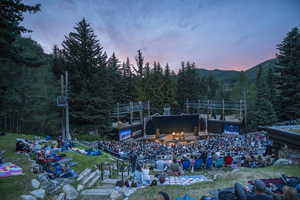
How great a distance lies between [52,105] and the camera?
76.0 ft

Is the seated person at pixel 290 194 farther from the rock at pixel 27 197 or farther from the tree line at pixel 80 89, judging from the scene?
the tree line at pixel 80 89

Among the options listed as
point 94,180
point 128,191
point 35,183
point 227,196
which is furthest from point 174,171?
point 35,183

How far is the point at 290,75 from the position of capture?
23.7m

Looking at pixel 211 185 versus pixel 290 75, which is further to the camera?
pixel 290 75

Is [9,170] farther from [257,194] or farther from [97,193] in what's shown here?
[257,194]

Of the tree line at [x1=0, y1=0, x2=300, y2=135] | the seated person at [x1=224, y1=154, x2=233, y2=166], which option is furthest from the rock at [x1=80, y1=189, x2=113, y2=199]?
the tree line at [x1=0, y1=0, x2=300, y2=135]

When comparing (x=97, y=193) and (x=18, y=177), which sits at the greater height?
(x=18, y=177)

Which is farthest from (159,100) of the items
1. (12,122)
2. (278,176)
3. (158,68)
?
(278,176)

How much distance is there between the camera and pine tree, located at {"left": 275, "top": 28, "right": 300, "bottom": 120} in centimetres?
2319

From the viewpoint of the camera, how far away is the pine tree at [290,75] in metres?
23.2

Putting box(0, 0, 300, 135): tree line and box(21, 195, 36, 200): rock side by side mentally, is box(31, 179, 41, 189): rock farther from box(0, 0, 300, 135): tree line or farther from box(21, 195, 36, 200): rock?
box(0, 0, 300, 135): tree line

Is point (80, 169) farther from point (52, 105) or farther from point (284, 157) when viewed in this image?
point (52, 105)

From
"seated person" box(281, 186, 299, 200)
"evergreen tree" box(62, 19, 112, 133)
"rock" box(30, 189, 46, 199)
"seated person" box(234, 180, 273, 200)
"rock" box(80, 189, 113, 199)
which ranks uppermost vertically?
"evergreen tree" box(62, 19, 112, 133)

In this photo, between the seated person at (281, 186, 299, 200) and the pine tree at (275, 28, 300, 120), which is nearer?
the seated person at (281, 186, 299, 200)
